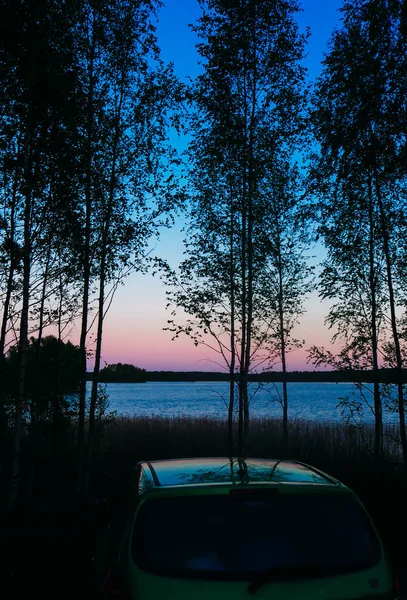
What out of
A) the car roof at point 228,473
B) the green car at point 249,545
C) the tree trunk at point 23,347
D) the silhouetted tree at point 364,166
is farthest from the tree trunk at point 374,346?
the green car at point 249,545

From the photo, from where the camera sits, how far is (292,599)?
2.98 meters

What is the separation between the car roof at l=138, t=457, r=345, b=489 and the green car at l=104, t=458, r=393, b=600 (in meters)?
0.03

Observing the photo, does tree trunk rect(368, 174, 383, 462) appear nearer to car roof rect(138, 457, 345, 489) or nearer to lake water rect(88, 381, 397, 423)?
lake water rect(88, 381, 397, 423)

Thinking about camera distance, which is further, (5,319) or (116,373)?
(116,373)

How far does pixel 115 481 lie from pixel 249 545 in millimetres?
13685

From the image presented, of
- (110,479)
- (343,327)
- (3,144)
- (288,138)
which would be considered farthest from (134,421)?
(3,144)

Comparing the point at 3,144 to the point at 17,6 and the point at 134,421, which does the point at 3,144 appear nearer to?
the point at 17,6

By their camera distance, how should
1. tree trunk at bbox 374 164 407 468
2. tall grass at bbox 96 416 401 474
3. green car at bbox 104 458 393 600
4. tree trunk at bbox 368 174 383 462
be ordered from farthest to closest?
tall grass at bbox 96 416 401 474, tree trunk at bbox 368 174 383 462, tree trunk at bbox 374 164 407 468, green car at bbox 104 458 393 600

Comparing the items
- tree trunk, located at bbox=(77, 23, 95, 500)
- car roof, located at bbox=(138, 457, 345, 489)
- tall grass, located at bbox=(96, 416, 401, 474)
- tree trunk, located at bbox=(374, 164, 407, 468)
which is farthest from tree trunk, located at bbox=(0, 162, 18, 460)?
tree trunk, located at bbox=(374, 164, 407, 468)

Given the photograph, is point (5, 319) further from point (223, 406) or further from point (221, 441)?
point (223, 406)

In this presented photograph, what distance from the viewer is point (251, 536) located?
10.7 feet

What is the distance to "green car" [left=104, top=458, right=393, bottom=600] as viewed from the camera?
3014mm

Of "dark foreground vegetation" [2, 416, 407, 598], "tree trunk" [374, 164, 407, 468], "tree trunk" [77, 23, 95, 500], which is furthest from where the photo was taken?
"tree trunk" [374, 164, 407, 468]

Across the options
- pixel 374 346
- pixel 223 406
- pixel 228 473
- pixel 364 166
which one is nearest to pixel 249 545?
pixel 228 473
